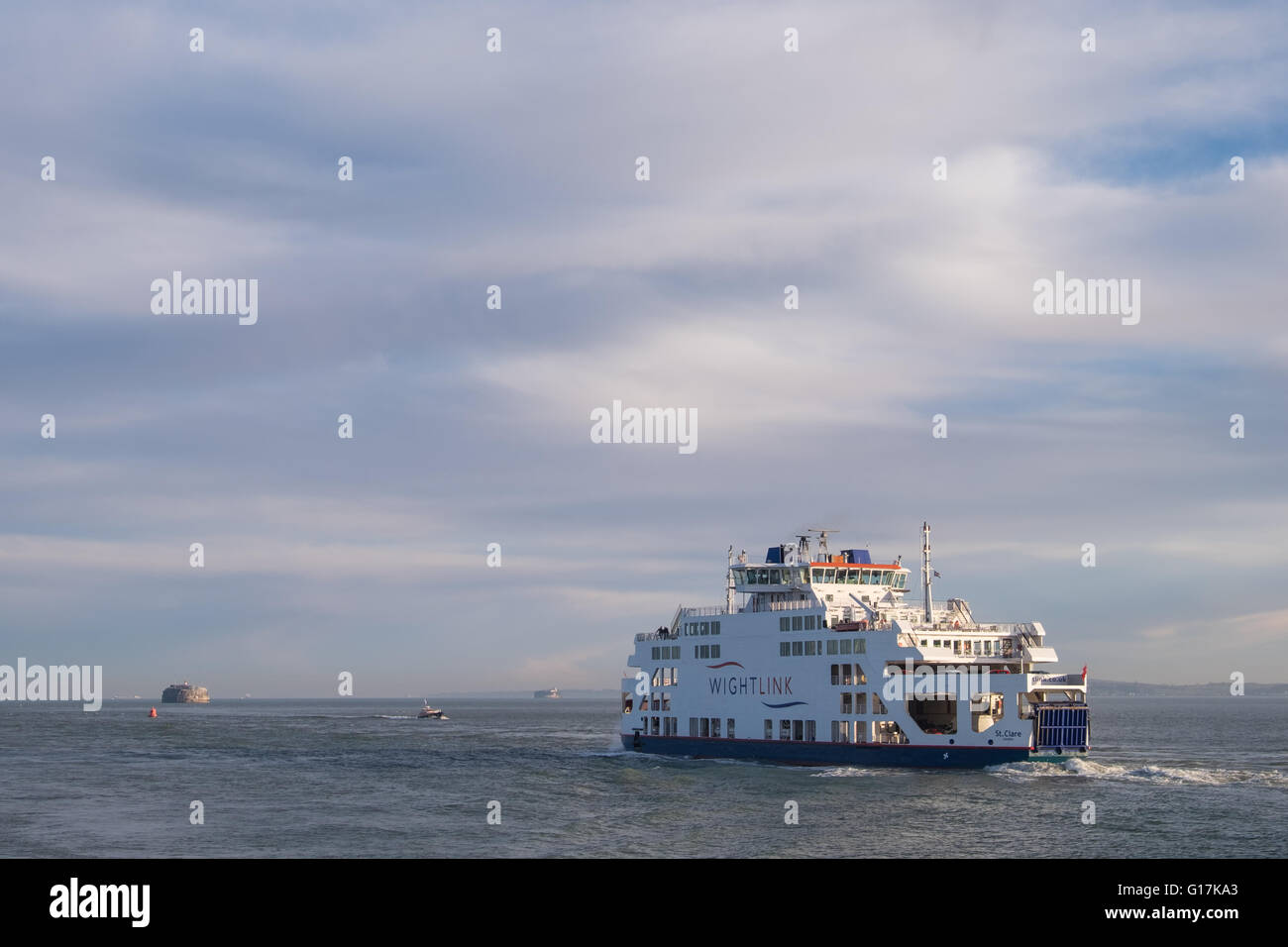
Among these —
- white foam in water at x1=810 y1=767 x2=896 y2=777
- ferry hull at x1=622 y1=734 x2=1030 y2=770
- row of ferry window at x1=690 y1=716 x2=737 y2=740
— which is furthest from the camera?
row of ferry window at x1=690 y1=716 x2=737 y2=740

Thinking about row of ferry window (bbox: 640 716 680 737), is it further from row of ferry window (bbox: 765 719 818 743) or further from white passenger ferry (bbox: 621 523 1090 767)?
row of ferry window (bbox: 765 719 818 743)

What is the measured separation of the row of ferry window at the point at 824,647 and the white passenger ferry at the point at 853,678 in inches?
2.3

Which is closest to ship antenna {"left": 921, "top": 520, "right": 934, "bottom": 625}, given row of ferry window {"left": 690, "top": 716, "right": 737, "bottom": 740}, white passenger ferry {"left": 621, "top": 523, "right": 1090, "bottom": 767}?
white passenger ferry {"left": 621, "top": 523, "right": 1090, "bottom": 767}

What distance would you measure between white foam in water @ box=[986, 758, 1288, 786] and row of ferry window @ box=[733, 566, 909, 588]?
598 inches

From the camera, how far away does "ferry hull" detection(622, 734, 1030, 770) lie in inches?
2466

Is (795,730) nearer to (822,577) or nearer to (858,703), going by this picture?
(858,703)

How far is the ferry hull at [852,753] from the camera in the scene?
6262 cm

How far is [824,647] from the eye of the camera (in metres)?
69.4

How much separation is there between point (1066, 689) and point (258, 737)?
8017cm

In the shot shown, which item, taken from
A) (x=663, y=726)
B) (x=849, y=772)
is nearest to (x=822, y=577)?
(x=849, y=772)

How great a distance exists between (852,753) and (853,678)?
4.09 meters

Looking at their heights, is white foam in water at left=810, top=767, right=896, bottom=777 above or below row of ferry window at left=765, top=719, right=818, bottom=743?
below
